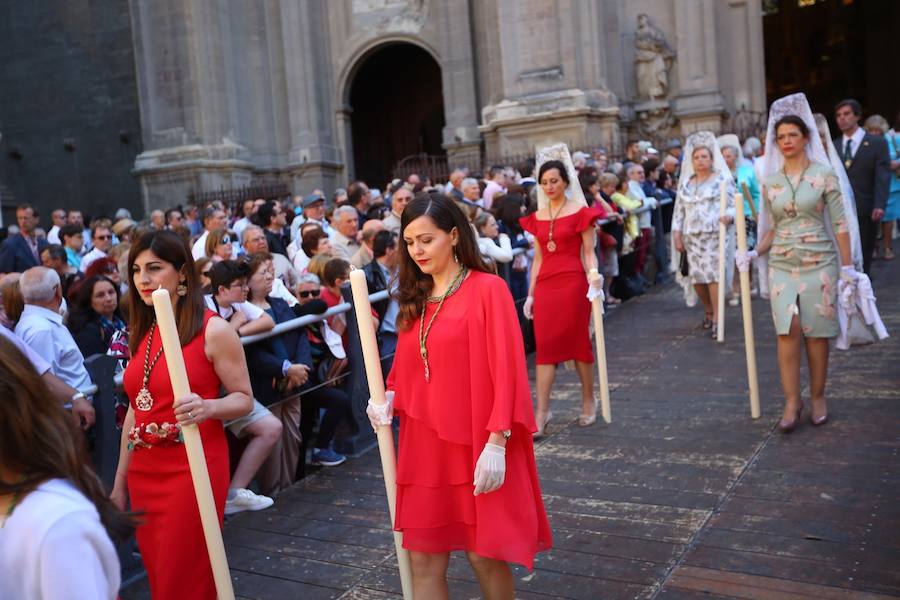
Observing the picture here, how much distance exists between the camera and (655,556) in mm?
4574

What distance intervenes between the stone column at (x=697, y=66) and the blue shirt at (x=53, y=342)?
62.0 feet

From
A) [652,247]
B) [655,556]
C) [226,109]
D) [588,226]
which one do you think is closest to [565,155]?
[588,226]

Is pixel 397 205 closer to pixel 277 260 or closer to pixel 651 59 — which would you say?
pixel 277 260

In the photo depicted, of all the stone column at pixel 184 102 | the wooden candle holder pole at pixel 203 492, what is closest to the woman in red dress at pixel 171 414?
the wooden candle holder pole at pixel 203 492

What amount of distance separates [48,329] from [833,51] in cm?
4213

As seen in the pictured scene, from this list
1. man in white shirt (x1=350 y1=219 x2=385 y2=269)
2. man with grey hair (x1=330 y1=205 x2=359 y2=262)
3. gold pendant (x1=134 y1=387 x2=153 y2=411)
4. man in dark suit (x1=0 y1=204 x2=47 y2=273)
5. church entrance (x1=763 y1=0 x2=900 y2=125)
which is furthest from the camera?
church entrance (x1=763 y1=0 x2=900 y2=125)

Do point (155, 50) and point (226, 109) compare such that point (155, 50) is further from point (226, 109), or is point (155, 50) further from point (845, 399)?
point (845, 399)

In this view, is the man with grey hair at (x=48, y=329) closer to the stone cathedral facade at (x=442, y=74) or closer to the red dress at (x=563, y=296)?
the red dress at (x=563, y=296)

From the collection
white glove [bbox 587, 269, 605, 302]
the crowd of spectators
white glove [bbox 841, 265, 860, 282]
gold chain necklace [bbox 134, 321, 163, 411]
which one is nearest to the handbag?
the crowd of spectators

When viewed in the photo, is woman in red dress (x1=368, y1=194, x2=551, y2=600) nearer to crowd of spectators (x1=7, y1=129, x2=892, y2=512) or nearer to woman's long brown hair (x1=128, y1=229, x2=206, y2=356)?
woman's long brown hair (x1=128, y1=229, x2=206, y2=356)

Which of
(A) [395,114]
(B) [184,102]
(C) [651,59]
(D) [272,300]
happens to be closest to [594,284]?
(D) [272,300]

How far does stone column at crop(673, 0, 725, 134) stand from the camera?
2198 centimetres

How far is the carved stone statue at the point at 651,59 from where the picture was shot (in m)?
22.2

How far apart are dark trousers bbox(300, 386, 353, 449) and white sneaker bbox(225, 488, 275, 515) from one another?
939mm
